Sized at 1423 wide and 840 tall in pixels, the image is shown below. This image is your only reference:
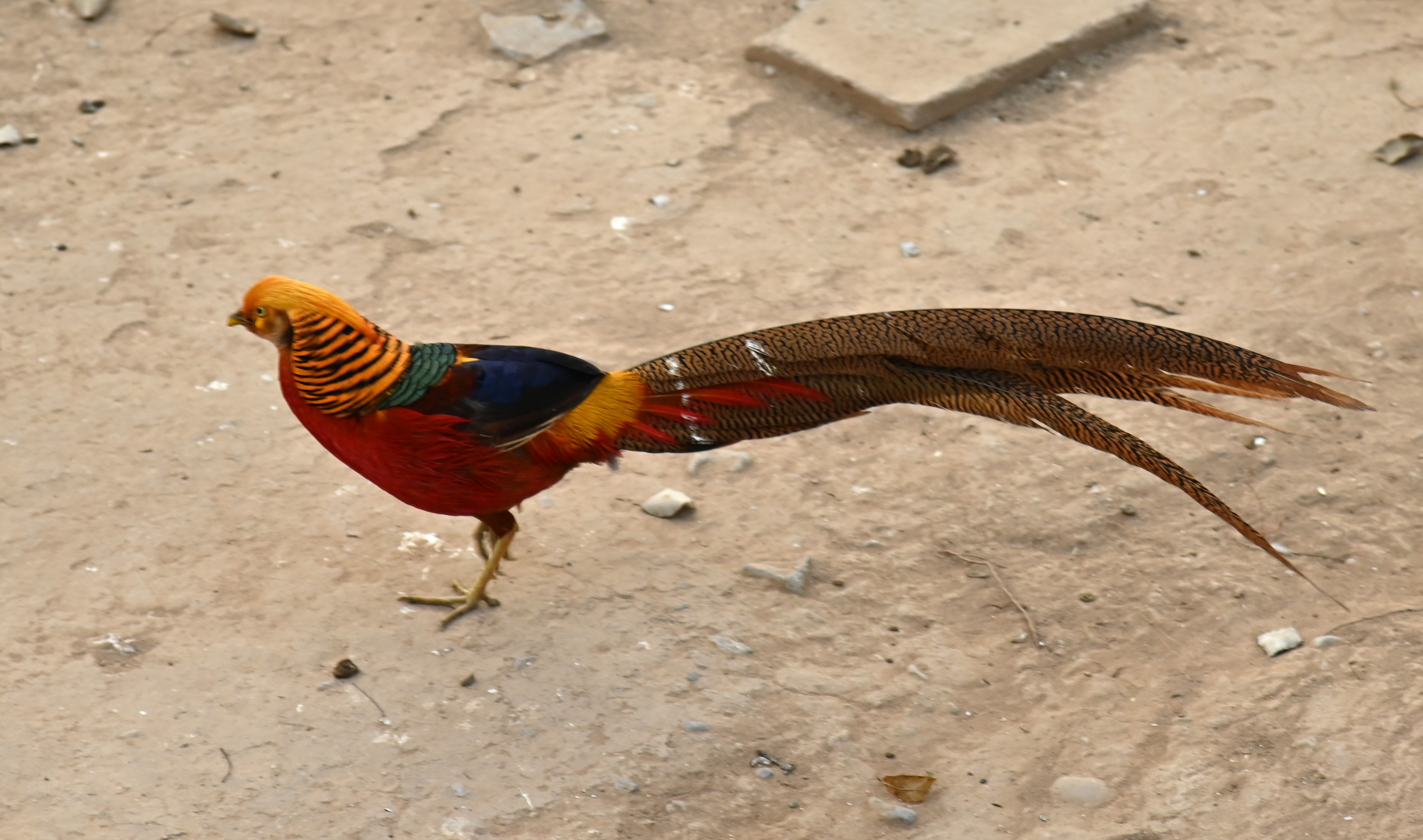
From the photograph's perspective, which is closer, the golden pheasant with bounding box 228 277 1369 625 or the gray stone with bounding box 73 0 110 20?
the golden pheasant with bounding box 228 277 1369 625

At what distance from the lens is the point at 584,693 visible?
3.06 metres

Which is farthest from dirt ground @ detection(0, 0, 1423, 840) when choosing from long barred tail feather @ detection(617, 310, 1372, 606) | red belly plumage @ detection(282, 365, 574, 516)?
long barred tail feather @ detection(617, 310, 1372, 606)

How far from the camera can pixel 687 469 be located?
3.77m

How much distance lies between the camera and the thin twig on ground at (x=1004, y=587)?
3.21 meters

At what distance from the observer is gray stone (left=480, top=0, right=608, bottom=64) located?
5461 mm

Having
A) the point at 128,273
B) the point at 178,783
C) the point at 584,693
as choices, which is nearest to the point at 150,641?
the point at 178,783

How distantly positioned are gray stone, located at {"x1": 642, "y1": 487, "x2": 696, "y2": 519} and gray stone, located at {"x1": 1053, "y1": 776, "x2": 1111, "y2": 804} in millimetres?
1205

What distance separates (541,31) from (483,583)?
3.02 metres

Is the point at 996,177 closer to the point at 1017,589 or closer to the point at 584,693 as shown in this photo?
the point at 1017,589

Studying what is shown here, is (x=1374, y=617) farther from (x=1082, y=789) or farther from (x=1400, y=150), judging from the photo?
(x=1400, y=150)

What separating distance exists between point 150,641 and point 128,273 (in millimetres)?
1667

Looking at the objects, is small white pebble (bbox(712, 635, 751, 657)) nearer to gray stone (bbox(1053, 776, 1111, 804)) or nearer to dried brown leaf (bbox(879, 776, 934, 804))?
dried brown leaf (bbox(879, 776, 934, 804))

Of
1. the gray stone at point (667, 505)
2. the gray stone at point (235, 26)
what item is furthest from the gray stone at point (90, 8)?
the gray stone at point (667, 505)

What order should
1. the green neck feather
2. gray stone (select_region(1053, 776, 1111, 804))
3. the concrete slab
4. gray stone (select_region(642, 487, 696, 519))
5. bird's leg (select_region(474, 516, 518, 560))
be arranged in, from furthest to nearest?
the concrete slab
gray stone (select_region(642, 487, 696, 519))
bird's leg (select_region(474, 516, 518, 560))
the green neck feather
gray stone (select_region(1053, 776, 1111, 804))
